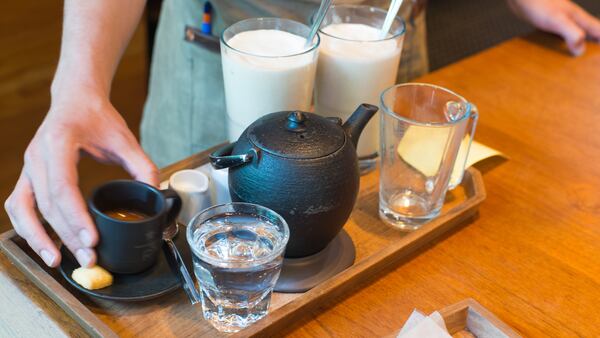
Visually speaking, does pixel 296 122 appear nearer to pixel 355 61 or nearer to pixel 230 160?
pixel 230 160

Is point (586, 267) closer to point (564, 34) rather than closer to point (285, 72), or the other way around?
point (285, 72)

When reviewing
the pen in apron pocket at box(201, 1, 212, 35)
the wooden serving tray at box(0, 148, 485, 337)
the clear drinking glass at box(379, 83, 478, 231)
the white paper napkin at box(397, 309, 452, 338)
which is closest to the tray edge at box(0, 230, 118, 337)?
the wooden serving tray at box(0, 148, 485, 337)

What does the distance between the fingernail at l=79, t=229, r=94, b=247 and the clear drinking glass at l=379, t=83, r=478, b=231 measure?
44cm

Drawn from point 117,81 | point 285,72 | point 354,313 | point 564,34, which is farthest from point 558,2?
point 117,81

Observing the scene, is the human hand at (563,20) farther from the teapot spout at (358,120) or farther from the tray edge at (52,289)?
the tray edge at (52,289)

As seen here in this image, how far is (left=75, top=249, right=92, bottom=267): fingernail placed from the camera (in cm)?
82

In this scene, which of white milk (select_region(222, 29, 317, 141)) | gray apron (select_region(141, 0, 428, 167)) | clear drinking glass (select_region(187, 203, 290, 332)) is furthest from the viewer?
gray apron (select_region(141, 0, 428, 167))

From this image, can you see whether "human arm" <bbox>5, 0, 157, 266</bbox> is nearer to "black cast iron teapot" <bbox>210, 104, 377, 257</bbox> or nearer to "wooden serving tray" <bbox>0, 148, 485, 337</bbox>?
"wooden serving tray" <bbox>0, 148, 485, 337</bbox>

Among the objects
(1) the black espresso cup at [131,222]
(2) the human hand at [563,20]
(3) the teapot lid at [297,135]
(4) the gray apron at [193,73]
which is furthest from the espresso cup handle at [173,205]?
(2) the human hand at [563,20]

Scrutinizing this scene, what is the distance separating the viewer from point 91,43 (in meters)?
1.04

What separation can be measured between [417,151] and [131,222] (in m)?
0.44

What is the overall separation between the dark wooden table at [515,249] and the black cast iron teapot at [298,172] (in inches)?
4.5

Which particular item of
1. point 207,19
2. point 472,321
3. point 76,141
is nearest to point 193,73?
point 207,19

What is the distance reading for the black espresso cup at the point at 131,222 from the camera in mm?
790
